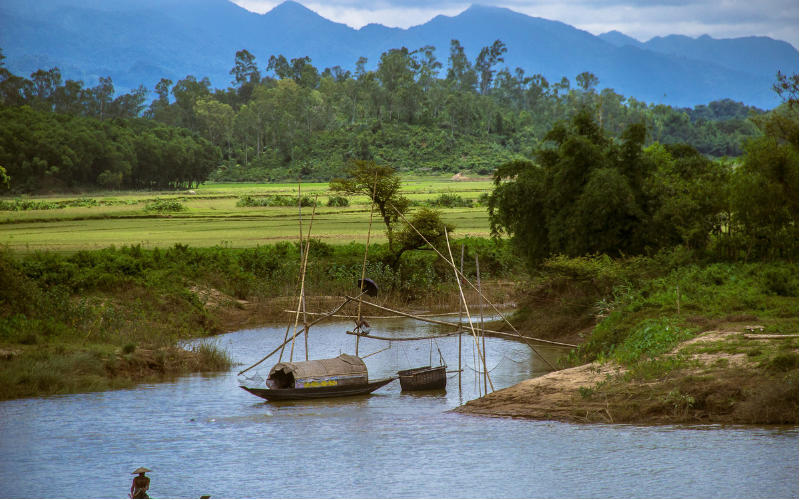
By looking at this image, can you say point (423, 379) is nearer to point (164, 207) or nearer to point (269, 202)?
point (164, 207)

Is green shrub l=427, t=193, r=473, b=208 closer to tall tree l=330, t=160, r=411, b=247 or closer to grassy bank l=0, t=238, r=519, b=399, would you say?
grassy bank l=0, t=238, r=519, b=399

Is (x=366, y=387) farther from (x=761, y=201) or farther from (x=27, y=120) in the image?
(x=27, y=120)

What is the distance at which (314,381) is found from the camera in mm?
14180

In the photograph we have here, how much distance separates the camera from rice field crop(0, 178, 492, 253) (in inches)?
1594

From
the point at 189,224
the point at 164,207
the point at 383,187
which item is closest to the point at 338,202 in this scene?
the point at 164,207

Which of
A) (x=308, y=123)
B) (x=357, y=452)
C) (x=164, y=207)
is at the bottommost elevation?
(x=357, y=452)

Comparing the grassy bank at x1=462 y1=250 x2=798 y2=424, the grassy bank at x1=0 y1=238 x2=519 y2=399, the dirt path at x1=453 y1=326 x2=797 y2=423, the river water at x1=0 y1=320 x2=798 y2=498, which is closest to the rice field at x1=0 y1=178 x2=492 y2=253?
the grassy bank at x1=0 y1=238 x2=519 y2=399

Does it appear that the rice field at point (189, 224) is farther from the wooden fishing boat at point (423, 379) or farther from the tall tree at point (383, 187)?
the wooden fishing boat at point (423, 379)

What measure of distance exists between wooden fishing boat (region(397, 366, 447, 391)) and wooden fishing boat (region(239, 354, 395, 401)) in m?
0.78

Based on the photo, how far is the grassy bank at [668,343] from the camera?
38.0ft

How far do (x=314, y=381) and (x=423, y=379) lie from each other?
2.29m

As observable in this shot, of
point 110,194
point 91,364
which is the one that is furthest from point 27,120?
point 91,364

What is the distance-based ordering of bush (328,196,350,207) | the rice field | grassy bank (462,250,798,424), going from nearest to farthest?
grassy bank (462,250,798,424), the rice field, bush (328,196,350,207)

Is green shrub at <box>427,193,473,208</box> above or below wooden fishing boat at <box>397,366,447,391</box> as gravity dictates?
above
